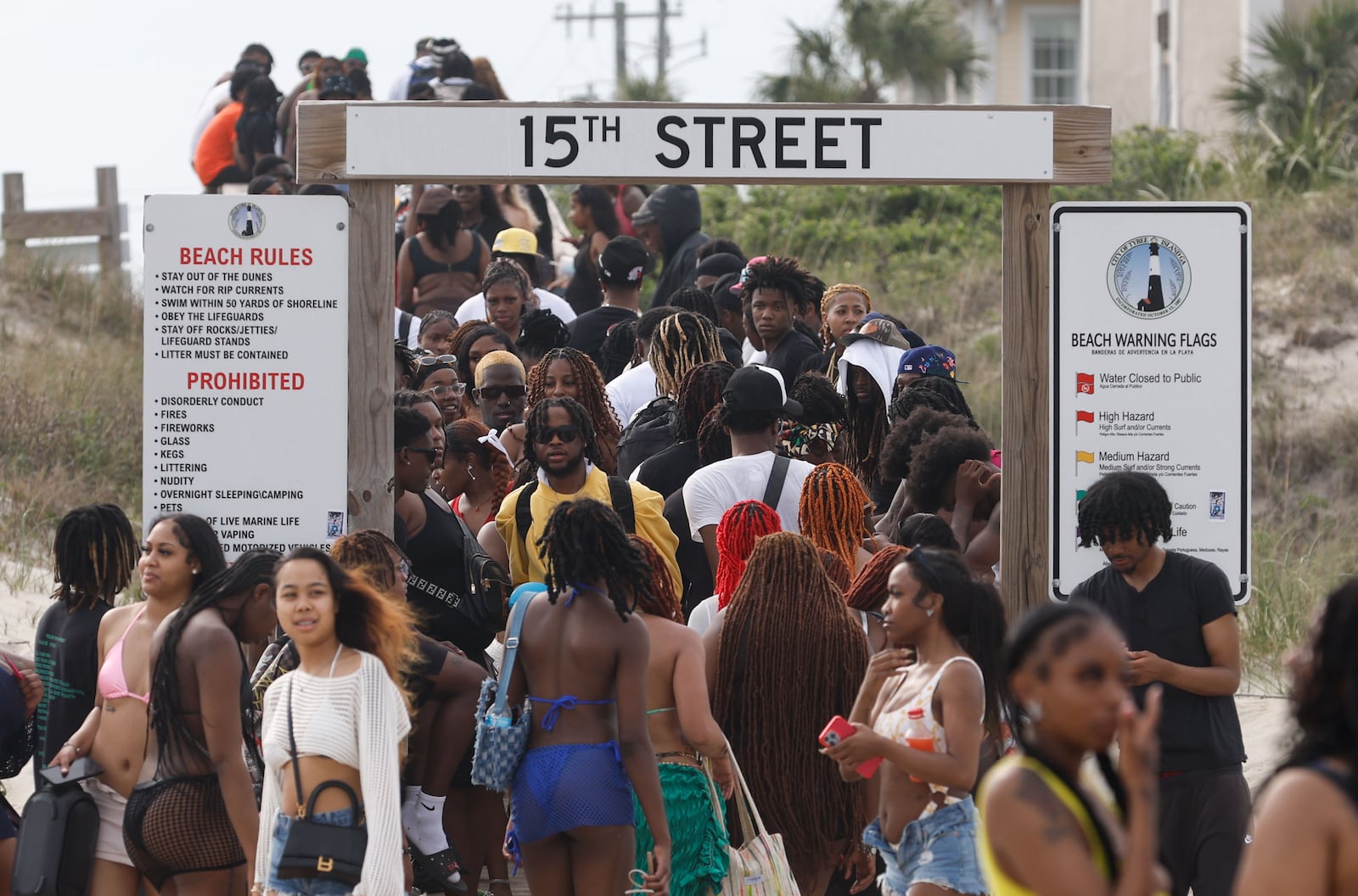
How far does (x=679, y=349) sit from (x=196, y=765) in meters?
3.64

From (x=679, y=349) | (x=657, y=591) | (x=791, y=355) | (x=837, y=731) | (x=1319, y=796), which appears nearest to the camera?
(x=1319, y=796)

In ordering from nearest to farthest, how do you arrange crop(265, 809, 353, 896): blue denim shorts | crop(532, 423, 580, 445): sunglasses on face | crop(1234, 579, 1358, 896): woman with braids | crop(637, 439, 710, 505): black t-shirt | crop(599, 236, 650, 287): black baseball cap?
1. crop(1234, 579, 1358, 896): woman with braids
2. crop(265, 809, 353, 896): blue denim shorts
3. crop(532, 423, 580, 445): sunglasses on face
4. crop(637, 439, 710, 505): black t-shirt
5. crop(599, 236, 650, 287): black baseball cap

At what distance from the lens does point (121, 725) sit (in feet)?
17.8

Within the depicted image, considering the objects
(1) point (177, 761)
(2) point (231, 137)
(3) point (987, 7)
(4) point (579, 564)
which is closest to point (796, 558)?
(4) point (579, 564)

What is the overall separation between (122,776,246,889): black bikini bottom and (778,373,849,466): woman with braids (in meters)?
3.13

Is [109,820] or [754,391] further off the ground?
[754,391]

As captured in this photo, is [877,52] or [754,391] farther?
[877,52]

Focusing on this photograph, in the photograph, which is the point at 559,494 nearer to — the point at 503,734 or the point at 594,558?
the point at 594,558

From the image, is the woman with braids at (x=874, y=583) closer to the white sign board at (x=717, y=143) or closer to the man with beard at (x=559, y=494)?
the man with beard at (x=559, y=494)

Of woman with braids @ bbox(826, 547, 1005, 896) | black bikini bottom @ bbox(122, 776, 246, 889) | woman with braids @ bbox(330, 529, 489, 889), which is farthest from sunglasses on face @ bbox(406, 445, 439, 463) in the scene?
woman with braids @ bbox(826, 547, 1005, 896)

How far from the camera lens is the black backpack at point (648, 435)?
310 inches

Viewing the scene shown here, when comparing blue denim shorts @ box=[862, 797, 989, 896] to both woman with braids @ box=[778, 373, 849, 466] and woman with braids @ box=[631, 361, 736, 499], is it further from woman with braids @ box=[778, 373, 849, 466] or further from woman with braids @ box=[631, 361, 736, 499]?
woman with braids @ box=[778, 373, 849, 466]

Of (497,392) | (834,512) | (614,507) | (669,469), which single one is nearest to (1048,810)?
(834,512)

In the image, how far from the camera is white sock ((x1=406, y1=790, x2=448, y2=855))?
627cm
